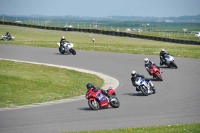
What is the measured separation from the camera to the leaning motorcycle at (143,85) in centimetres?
2411

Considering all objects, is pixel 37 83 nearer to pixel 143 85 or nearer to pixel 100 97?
pixel 143 85

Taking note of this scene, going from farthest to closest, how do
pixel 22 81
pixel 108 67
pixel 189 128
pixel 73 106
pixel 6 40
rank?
pixel 6 40 < pixel 108 67 < pixel 22 81 < pixel 73 106 < pixel 189 128

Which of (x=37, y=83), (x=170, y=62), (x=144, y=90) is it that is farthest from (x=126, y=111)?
(x=170, y=62)

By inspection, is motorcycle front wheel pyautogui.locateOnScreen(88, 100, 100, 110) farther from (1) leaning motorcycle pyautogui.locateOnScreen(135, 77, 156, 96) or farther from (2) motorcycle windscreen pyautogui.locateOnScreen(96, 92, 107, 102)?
(1) leaning motorcycle pyautogui.locateOnScreen(135, 77, 156, 96)

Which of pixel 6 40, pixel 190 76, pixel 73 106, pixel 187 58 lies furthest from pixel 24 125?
pixel 6 40

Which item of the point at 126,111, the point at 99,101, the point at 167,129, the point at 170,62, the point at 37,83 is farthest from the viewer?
the point at 170,62

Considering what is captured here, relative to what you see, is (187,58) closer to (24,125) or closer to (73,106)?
(73,106)

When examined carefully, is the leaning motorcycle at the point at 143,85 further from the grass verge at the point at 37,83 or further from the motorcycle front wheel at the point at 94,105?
the motorcycle front wheel at the point at 94,105

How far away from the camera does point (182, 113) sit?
18.8 meters

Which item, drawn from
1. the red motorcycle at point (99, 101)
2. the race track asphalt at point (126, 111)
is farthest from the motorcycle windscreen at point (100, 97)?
the race track asphalt at point (126, 111)

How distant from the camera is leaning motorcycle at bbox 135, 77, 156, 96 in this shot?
79.1 feet

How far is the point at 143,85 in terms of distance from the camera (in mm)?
24156

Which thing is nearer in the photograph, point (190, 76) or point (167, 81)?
point (167, 81)

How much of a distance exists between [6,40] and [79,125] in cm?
4780
